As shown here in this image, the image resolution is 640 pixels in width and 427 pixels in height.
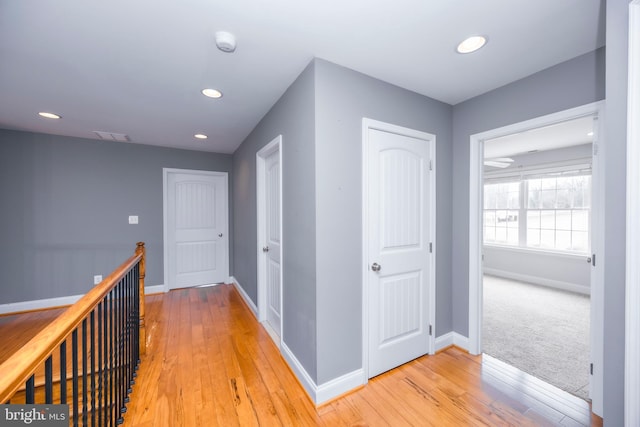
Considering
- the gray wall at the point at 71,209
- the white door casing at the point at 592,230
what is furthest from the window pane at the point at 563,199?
the gray wall at the point at 71,209

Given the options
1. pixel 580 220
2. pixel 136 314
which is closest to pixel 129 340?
pixel 136 314

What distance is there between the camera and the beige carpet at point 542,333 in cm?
208

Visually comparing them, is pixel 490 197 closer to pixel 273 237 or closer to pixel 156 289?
pixel 273 237

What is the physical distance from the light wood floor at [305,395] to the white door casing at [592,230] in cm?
27

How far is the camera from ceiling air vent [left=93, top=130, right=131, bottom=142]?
343 centimetres

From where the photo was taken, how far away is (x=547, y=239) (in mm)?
4633

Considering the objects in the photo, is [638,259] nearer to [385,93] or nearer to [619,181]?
[619,181]

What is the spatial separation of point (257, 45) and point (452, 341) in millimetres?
3135

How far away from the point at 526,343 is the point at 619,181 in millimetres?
2298

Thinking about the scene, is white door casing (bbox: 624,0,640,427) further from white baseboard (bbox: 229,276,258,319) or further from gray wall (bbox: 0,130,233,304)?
gray wall (bbox: 0,130,233,304)

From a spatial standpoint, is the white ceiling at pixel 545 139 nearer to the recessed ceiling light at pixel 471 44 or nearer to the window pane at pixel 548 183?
the window pane at pixel 548 183

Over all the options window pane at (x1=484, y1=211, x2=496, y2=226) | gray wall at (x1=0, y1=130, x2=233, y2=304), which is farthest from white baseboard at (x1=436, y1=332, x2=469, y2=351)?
gray wall at (x1=0, y1=130, x2=233, y2=304)

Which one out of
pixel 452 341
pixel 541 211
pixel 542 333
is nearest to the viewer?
pixel 452 341

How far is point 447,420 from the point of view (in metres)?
1.61
